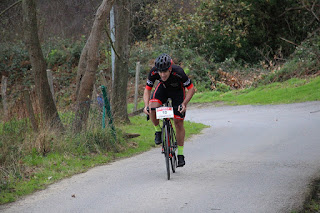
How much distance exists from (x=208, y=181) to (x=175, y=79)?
5.69ft

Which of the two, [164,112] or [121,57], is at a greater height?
[121,57]

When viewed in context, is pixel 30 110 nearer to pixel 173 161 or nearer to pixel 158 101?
pixel 158 101

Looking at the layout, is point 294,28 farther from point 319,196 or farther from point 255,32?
point 319,196

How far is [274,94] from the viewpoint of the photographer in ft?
71.2

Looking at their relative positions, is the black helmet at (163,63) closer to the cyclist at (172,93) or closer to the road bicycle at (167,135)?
the cyclist at (172,93)

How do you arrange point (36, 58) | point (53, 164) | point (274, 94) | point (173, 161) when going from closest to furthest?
1. point (173, 161)
2. point (53, 164)
3. point (36, 58)
4. point (274, 94)

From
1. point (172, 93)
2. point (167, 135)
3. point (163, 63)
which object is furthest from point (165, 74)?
point (167, 135)

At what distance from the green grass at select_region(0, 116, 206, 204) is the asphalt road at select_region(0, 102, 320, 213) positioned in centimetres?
28

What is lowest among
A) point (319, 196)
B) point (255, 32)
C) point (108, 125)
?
point (319, 196)

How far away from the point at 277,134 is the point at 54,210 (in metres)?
7.82

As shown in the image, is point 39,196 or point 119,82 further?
point 119,82

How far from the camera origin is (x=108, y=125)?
10.9 meters

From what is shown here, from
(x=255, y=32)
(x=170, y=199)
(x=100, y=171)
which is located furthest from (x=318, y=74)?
(x=170, y=199)

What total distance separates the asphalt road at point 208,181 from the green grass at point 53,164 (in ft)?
0.91
